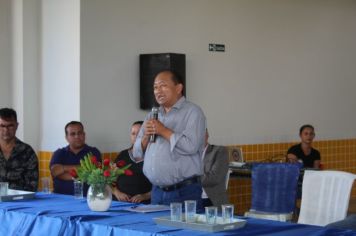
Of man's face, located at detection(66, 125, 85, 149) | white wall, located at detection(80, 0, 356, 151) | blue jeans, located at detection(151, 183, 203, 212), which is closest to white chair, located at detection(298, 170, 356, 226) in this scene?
blue jeans, located at detection(151, 183, 203, 212)

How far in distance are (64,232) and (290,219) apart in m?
2.58

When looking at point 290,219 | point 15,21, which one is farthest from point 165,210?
point 15,21

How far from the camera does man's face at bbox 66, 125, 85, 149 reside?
5.89m

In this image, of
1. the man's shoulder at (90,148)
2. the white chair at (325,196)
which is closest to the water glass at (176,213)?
the white chair at (325,196)

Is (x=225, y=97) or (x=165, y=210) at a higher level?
(x=225, y=97)

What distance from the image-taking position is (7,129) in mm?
5449

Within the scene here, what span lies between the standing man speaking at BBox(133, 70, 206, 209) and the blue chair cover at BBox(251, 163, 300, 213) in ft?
4.75

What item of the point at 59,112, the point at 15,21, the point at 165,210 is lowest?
the point at 165,210

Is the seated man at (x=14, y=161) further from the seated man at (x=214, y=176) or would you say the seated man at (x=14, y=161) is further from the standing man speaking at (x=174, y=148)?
the seated man at (x=214, y=176)

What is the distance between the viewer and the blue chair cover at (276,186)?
5.71 metres

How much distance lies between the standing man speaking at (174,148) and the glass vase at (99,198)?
0.49 metres

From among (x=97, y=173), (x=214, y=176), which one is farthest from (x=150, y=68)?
(x=97, y=173)

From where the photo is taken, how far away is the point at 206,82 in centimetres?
748

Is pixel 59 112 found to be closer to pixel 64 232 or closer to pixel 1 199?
pixel 1 199
